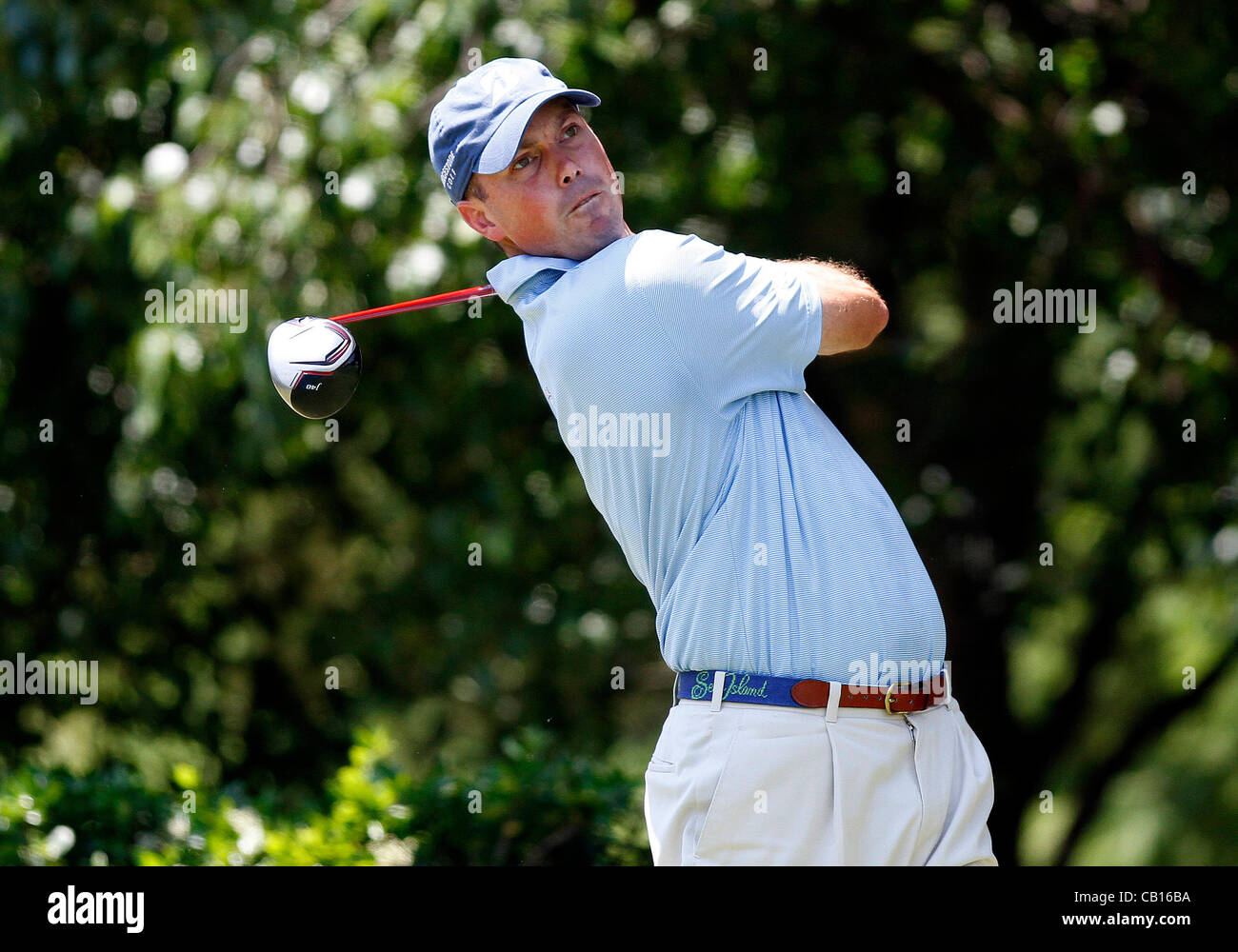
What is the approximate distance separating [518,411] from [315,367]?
2496 millimetres

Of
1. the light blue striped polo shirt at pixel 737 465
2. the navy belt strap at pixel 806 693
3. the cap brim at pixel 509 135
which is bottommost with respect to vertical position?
the navy belt strap at pixel 806 693

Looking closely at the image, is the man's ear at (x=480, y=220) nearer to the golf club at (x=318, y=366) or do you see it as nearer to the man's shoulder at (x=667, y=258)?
the golf club at (x=318, y=366)

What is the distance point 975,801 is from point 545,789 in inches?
71.0

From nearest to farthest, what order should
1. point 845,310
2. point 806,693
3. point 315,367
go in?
1. point 806,693
2. point 845,310
3. point 315,367

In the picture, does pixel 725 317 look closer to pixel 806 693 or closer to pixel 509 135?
pixel 509 135

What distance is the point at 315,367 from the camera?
2842mm

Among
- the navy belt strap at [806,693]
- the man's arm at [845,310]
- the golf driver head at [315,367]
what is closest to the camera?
the navy belt strap at [806,693]

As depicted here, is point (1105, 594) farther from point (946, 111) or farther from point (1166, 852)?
point (946, 111)

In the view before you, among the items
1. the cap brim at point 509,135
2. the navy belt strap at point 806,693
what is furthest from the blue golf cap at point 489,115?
the navy belt strap at point 806,693

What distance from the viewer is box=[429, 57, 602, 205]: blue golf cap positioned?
252 centimetres

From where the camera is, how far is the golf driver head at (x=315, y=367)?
2.84 metres

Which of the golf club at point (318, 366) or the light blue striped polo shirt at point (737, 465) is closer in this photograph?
the light blue striped polo shirt at point (737, 465)

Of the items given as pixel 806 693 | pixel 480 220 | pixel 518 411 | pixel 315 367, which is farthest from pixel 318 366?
pixel 518 411

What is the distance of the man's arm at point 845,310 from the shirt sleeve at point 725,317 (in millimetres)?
43
